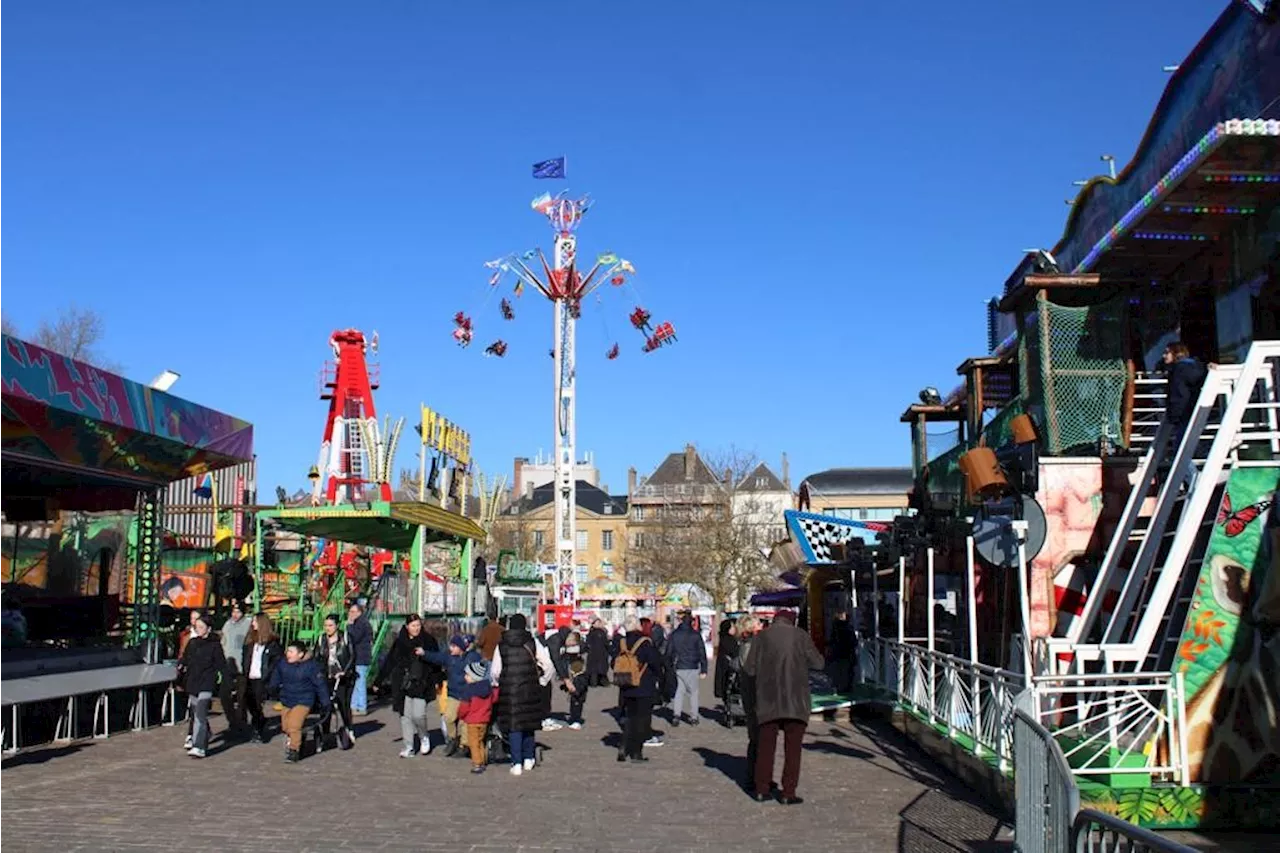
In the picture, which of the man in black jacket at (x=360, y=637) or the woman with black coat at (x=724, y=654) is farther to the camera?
the woman with black coat at (x=724, y=654)

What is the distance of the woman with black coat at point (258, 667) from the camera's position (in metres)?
14.9

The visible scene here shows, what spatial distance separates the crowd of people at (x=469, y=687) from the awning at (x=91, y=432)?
2506 millimetres

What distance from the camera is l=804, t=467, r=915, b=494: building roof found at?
294 ft

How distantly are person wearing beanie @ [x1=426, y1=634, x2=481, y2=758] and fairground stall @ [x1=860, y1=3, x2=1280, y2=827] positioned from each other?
5.16 m

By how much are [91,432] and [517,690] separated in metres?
6.78

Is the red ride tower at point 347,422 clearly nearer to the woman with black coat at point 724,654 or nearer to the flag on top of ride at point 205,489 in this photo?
the flag on top of ride at point 205,489

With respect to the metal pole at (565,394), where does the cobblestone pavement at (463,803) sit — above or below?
below

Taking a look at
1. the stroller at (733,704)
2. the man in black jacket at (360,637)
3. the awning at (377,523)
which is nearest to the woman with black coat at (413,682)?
the man in black jacket at (360,637)

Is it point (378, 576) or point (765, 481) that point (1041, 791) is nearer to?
point (378, 576)

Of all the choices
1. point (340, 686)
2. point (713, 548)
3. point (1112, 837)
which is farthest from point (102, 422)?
point (713, 548)

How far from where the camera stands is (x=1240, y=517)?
10.1 metres

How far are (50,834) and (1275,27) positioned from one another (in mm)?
14301

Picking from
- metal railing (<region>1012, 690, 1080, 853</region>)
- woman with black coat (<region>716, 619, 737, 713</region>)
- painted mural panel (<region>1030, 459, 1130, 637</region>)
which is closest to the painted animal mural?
metal railing (<region>1012, 690, 1080, 853</region>)

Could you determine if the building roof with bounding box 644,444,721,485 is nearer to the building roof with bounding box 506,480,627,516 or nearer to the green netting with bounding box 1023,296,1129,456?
the building roof with bounding box 506,480,627,516
